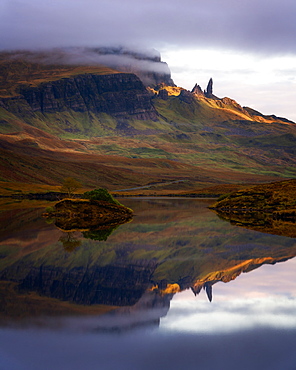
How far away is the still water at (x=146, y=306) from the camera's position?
16.5 metres

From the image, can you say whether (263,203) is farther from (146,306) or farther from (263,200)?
(146,306)

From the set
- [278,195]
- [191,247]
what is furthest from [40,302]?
[278,195]

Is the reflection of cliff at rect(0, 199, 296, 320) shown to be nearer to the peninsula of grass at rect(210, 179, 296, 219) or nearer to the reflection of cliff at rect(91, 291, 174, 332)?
the reflection of cliff at rect(91, 291, 174, 332)

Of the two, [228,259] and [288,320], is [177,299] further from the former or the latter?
[228,259]

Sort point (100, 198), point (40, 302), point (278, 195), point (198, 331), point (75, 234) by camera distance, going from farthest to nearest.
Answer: point (278, 195) < point (100, 198) < point (75, 234) < point (40, 302) < point (198, 331)

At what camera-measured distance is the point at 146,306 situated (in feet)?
74.7

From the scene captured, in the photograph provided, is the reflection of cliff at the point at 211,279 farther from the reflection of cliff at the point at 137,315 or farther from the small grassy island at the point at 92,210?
the small grassy island at the point at 92,210

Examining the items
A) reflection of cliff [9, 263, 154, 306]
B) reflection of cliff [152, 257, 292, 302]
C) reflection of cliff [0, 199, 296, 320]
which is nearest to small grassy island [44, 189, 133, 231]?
reflection of cliff [0, 199, 296, 320]

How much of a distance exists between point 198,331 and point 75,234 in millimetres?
35786

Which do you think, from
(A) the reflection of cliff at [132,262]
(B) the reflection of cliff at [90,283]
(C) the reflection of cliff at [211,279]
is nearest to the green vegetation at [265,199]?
(A) the reflection of cliff at [132,262]

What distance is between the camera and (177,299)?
24203 millimetres

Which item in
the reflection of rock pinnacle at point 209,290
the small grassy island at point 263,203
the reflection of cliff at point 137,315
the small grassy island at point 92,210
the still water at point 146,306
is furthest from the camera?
the small grassy island at point 263,203

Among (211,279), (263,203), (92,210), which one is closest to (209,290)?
(211,279)

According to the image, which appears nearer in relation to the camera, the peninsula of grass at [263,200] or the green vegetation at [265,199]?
the peninsula of grass at [263,200]
